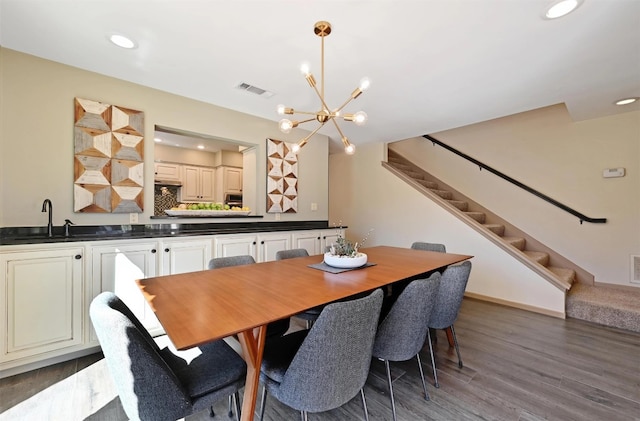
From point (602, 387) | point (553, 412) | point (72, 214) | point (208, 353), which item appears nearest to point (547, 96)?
point (602, 387)

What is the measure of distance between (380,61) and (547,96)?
2099mm

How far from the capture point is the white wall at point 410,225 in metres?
3.48

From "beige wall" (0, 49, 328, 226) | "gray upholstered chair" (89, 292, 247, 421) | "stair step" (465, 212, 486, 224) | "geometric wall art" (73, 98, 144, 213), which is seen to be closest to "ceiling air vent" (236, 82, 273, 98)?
"beige wall" (0, 49, 328, 226)

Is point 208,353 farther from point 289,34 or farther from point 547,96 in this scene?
point 547,96

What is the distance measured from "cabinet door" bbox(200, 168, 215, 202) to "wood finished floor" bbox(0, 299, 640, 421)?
442 cm

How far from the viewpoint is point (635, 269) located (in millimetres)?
3486

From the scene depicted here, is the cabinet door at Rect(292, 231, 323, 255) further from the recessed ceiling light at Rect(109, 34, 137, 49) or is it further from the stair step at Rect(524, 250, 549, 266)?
the stair step at Rect(524, 250, 549, 266)

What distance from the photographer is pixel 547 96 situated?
298cm

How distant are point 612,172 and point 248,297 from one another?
16.1 feet

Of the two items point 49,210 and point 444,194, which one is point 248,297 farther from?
point 444,194

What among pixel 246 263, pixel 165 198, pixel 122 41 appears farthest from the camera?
pixel 165 198

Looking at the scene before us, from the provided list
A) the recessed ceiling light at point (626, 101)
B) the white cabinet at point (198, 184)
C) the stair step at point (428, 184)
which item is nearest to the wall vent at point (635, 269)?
the recessed ceiling light at point (626, 101)

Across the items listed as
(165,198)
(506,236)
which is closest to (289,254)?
(506,236)

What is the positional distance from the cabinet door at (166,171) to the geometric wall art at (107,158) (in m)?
3.17
